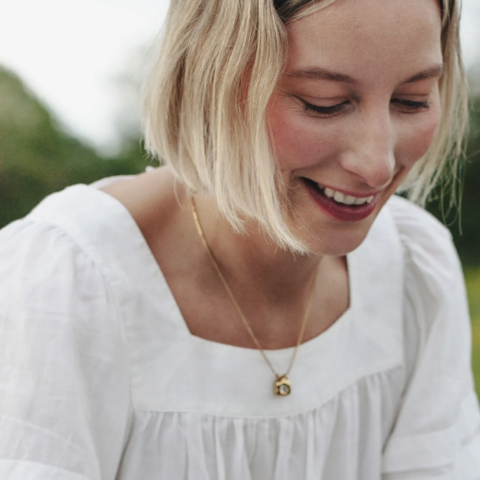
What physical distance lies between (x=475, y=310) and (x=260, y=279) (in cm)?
219

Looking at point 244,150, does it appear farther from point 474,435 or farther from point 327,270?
point 474,435

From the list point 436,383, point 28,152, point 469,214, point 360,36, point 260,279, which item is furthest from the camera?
point 469,214

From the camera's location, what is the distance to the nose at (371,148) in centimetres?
109

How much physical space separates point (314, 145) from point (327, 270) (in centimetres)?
51

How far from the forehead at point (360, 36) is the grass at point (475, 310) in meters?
2.17

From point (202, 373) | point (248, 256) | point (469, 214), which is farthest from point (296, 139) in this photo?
point (469, 214)

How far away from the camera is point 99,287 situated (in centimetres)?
122

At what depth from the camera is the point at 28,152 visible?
8.57 ft

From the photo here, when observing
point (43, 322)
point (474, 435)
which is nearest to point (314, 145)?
point (43, 322)

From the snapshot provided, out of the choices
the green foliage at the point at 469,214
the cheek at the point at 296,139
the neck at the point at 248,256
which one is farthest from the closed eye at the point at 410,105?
the green foliage at the point at 469,214

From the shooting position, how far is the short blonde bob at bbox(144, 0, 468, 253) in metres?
1.07

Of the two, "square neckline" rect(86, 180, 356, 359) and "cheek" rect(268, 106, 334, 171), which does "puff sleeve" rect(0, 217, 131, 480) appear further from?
"cheek" rect(268, 106, 334, 171)

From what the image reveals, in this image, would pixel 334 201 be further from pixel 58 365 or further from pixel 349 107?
pixel 58 365

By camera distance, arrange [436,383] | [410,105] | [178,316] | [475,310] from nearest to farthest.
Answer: [410,105] → [178,316] → [436,383] → [475,310]
